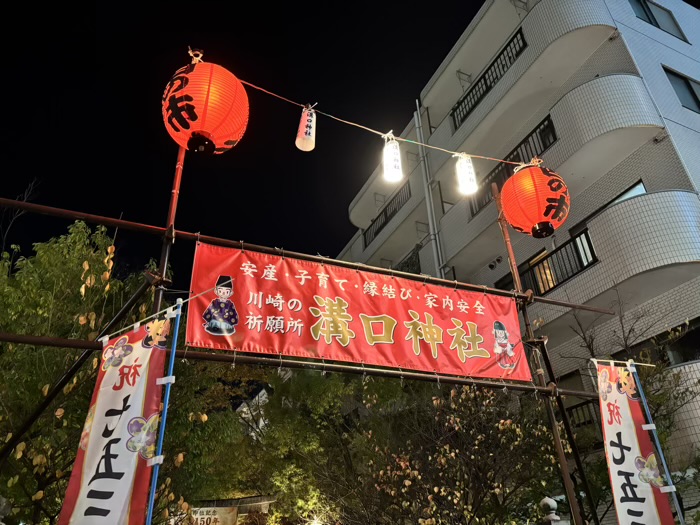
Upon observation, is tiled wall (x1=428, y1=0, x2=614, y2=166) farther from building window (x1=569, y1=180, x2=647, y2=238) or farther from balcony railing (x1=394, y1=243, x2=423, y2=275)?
balcony railing (x1=394, y1=243, x2=423, y2=275)

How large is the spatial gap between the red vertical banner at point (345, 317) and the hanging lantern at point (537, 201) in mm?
1368

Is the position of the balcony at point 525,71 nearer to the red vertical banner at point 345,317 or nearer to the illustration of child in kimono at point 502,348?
the red vertical banner at point 345,317

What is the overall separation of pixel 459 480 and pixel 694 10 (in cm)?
1914

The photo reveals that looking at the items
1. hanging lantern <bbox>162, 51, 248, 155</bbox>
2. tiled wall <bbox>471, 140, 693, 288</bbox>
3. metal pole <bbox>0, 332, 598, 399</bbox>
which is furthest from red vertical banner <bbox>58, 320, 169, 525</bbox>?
tiled wall <bbox>471, 140, 693, 288</bbox>

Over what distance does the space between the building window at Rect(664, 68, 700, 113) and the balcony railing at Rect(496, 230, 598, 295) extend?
5.49 meters

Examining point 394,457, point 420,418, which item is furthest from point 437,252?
point 394,457

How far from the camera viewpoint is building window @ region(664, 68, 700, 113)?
15.0 meters

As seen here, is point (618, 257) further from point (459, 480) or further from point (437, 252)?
point (437, 252)

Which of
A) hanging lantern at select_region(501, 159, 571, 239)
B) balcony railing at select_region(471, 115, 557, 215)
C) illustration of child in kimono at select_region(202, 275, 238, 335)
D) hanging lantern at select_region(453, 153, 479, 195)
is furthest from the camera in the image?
balcony railing at select_region(471, 115, 557, 215)

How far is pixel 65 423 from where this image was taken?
10102mm

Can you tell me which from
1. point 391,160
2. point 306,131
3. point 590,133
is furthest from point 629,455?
point 590,133

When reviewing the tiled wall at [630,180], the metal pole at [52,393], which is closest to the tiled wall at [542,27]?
the tiled wall at [630,180]

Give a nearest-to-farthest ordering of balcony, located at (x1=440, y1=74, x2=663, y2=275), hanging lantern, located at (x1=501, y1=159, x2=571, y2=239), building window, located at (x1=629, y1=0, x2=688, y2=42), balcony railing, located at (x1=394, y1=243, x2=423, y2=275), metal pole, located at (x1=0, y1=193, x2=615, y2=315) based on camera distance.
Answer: metal pole, located at (x1=0, y1=193, x2=615, y2=315) → hanging lantern, located at (x1=501, y1=159, x2=571, y2=239) → balcony, located at (x1=440, y1=74, x2=663, y2=275) → building window, located at (x1=629, y1=0, x2=688, y2=42) → balcony railing, located at (x1=394, y1=243, x2=423, y2=275)

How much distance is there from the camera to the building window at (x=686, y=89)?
15.0m
